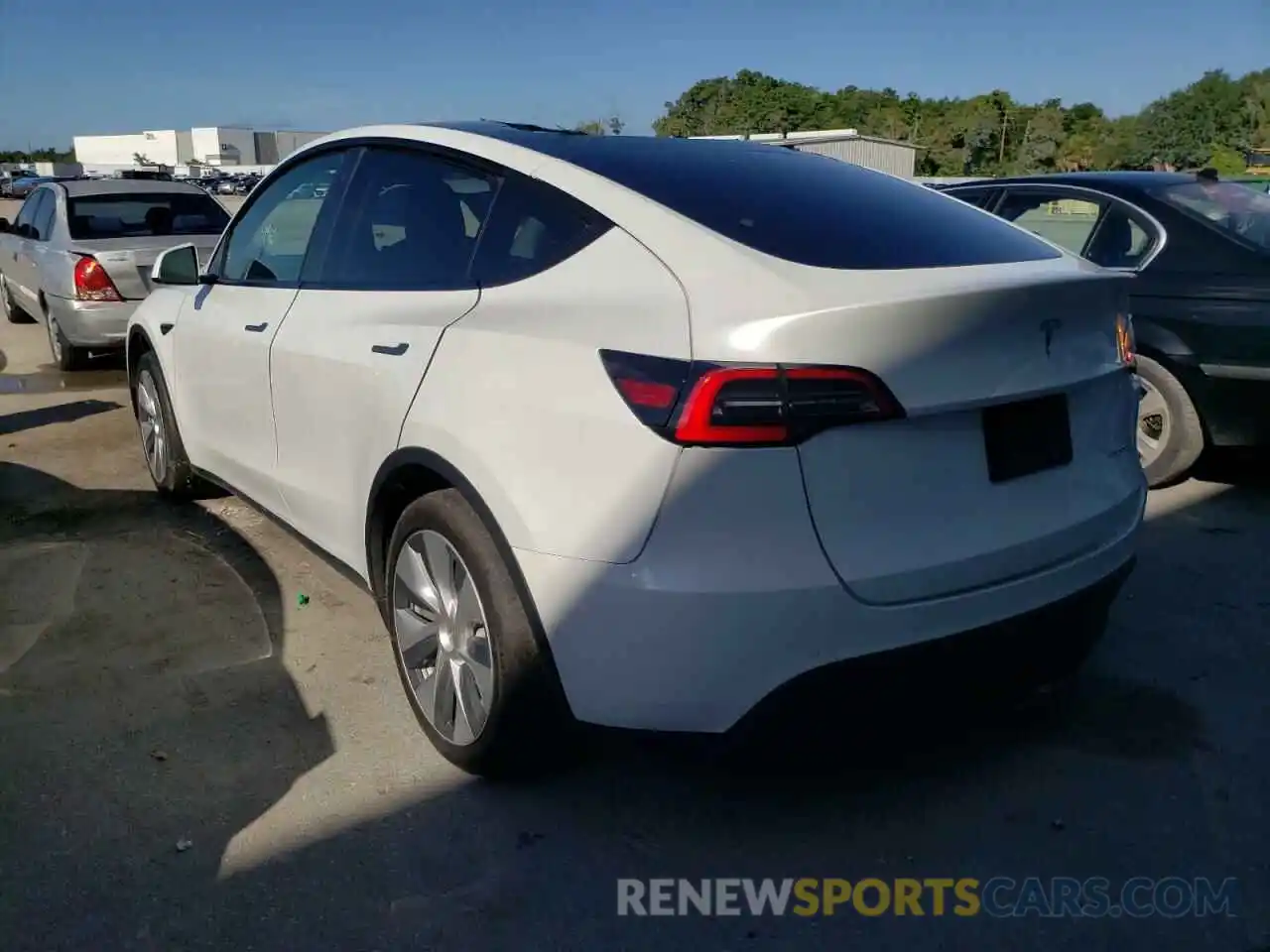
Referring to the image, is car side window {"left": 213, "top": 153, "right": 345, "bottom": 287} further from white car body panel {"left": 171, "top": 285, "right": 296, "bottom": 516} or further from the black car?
the black car

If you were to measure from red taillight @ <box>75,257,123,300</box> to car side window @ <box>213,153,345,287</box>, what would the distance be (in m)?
4.44

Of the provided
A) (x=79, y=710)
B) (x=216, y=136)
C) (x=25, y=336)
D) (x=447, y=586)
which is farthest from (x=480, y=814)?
(x=216, y=136)

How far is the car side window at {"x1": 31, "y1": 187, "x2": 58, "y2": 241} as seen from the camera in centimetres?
925

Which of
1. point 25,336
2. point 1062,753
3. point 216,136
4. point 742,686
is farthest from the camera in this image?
point 216,136

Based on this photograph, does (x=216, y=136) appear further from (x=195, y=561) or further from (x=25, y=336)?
(x=195, y=561)

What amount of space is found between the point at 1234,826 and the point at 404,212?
2813mm

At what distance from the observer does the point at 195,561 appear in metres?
A: 4.46

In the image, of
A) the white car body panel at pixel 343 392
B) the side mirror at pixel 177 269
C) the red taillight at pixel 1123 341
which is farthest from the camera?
the side mirror at pixel 177 269

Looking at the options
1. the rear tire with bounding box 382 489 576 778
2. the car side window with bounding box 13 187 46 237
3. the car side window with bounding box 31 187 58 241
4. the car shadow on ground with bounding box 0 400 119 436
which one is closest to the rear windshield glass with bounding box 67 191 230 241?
the car side window with bounding box 31 187 58 241

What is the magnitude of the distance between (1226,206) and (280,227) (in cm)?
453

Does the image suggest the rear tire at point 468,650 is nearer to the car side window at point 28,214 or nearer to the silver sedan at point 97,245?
the silver sedan at point 97,245

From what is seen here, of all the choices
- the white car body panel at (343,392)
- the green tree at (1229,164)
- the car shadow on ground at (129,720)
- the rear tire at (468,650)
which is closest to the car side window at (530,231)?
the white car body panel at (343,392)

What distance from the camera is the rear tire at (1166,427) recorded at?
16.9 feet

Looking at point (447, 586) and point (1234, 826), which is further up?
point (447, 586)
